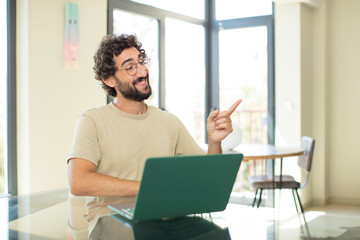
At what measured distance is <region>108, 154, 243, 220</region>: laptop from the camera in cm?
111

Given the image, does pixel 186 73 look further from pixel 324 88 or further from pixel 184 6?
pixel 324 88

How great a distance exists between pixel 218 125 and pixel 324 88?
11.8ft

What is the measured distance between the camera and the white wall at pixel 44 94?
352cm

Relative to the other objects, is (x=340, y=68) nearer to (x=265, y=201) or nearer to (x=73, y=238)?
(x=265, y=201)

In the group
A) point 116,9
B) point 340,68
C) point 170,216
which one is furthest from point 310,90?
point 170,216

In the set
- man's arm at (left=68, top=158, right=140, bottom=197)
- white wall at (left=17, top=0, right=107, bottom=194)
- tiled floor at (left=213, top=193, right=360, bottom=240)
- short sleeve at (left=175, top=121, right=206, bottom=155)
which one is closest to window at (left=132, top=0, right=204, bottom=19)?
white wall at (left=17, top=0, right=107, bottom=194)

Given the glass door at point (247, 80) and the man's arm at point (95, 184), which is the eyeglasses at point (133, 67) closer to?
the man's arm at point (95, 184)

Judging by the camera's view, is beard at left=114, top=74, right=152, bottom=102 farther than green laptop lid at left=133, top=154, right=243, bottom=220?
Yes

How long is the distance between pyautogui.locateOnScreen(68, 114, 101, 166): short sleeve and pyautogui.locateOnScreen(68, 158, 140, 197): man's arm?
0.11 feet

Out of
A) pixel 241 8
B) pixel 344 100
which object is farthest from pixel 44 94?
pixel 344 100

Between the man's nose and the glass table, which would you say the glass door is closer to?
the man's nose

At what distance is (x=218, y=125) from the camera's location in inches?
69.1

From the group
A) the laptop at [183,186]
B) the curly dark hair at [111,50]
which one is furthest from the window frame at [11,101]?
the laptop at [183,186]

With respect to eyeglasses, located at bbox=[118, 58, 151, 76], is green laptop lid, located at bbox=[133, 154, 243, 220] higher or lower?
lower
